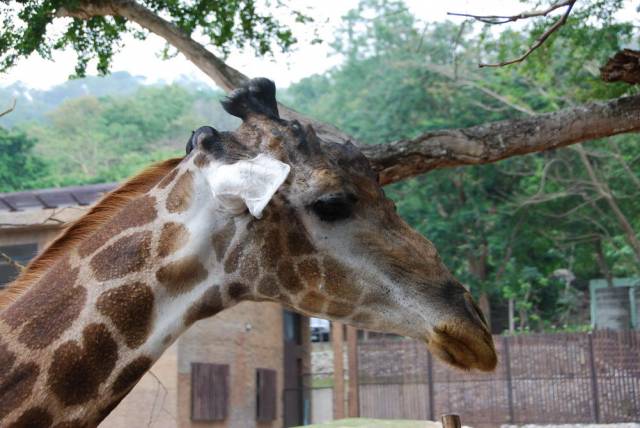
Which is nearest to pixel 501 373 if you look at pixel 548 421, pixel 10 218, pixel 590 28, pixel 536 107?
pixel 548 421

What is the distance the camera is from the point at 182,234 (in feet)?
9.05

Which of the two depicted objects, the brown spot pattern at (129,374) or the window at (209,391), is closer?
the brown spot pattern at (129,374)

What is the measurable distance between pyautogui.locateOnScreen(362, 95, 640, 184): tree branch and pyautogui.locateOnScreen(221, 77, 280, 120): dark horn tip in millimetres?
4388

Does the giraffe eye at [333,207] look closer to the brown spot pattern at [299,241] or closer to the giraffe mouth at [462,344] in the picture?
the brown spot pattern at [299,241]

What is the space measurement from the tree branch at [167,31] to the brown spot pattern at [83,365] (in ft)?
20.1

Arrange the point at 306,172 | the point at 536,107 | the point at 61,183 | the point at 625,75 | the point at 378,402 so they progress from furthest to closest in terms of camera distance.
→ 1. the point at 61,183
2. the point at 536,107
3. the point at 378,402
4. the point at 625,75
5. the point at 306,172

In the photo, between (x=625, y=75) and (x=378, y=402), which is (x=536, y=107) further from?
(x=625, y=75)

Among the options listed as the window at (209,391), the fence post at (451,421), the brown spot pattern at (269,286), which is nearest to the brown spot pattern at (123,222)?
the brown spot pattern at (269,286)

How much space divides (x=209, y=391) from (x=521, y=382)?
353 inches

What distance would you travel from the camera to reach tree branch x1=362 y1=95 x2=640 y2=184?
7496 mm

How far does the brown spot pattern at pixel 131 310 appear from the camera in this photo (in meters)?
2.65

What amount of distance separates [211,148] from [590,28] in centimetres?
964

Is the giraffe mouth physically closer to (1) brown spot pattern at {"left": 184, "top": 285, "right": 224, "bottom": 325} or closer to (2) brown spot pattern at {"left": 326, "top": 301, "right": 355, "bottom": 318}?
(2) brown spot pattern at {"left": 326, "top": 301, "right": 355, "bottom": 318}

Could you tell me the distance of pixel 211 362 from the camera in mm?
15219
